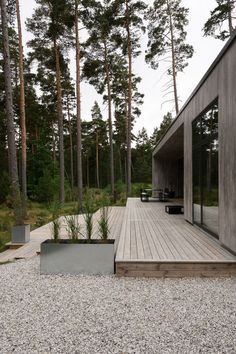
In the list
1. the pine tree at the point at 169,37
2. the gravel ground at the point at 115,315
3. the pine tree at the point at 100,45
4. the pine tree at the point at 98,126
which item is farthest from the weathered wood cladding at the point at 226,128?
the pine tree at the point at 98,126

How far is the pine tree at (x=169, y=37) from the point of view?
14328 millimetres

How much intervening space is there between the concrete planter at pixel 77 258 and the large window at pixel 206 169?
201cm

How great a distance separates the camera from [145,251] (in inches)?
165

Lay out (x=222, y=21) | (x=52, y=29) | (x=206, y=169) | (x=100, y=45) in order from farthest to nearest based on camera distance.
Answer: (x=100, y=45) < (x=52, y=29) < (x=222, y=21) < (x=206, y=169)

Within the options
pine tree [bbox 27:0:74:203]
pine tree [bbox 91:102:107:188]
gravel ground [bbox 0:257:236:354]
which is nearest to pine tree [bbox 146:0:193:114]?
pine tree [bbox 27:0:74:203]

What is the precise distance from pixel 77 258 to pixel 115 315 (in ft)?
4.31

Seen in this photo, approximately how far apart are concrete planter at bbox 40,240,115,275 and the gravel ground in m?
0.14

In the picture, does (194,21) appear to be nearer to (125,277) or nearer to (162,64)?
(162,64)

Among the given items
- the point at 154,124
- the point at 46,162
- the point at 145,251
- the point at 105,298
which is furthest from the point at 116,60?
the point at 154,124

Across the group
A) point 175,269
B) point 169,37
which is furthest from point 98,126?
point 175,269

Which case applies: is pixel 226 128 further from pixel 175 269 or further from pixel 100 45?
pixel 100 45

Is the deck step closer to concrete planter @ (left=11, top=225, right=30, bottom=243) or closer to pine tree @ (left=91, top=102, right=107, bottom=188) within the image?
concrete planter @ (left=11, top=225, right=30, bottom=243)

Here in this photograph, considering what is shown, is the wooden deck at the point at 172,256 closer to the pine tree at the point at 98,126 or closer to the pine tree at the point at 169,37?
the pine tree at the point at 169,37

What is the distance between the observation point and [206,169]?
17.8 feet
